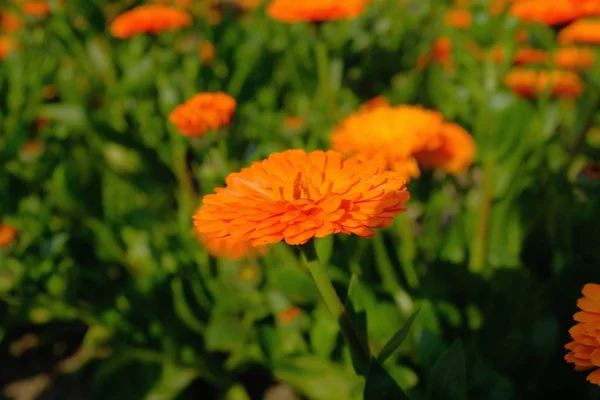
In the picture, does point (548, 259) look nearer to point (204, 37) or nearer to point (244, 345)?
point (244, 345)

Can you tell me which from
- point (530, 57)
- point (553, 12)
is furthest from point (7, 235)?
point (530, 57)

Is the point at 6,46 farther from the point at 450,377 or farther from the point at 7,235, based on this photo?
the point at 450,377

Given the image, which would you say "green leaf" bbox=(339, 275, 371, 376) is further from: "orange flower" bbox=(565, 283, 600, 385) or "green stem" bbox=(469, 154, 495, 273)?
"green stem" bbox=(469, 154, 495, 273)

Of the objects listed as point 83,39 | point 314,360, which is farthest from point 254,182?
point 83,39

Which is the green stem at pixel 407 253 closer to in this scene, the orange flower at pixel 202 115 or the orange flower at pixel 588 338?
the orange flower at pixel 202 115

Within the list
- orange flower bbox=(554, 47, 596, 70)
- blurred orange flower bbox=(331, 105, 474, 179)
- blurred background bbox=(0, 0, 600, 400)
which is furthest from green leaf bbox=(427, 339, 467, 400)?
orange flower bbox=(554, 47, 596, 70)

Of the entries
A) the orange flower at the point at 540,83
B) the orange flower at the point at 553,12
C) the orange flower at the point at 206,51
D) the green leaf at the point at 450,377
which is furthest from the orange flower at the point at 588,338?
the orange flower at the point at 206,51
